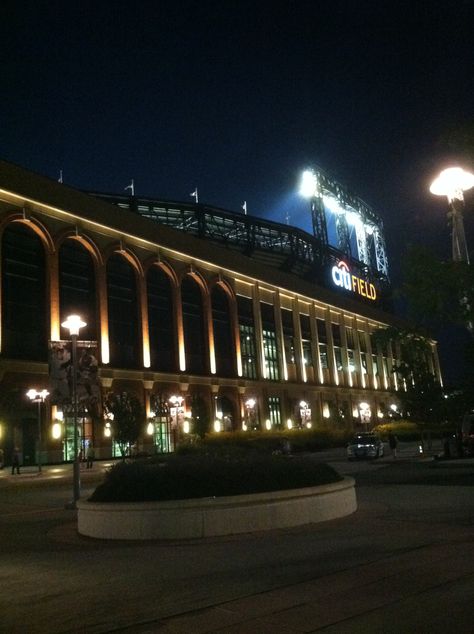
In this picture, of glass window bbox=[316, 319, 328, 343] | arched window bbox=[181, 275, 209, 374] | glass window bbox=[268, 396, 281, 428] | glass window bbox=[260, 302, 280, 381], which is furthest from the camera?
glass window bbox=[316, 319, 328, 343]

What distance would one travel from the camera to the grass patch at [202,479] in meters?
12.9

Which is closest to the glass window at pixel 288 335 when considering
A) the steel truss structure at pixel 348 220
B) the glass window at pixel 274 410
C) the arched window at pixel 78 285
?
the glass window at pixel 274 410

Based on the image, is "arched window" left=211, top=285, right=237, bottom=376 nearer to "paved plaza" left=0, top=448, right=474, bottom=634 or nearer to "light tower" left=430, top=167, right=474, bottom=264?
"paved plaza" left=0, top=448, right=474, bottom=634

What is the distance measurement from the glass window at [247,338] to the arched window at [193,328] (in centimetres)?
645

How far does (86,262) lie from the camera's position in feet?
171

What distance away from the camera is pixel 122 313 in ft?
179

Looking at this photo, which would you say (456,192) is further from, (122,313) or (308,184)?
(308,184)

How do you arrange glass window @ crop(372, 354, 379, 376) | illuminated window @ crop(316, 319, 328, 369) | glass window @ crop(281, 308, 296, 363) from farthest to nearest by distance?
glass window @ crop(372, 354, 379, 376), illuminated window @ crop(316, 319, 328, 369), glass window @ crop(281, 308, 296, 363)

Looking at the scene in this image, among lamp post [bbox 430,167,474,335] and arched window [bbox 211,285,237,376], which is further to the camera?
arched window [bbox 211,285,237,376]

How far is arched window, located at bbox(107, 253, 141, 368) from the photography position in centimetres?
5319

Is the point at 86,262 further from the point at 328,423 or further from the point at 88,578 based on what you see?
the point at 88,578

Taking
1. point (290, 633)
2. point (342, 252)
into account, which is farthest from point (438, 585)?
point (342, 252)

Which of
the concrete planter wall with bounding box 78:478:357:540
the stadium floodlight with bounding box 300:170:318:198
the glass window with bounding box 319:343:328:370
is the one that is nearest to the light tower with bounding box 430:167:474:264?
the concrete planter wall with bounding box 78:478:357:540

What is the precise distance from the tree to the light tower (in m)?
35.8
